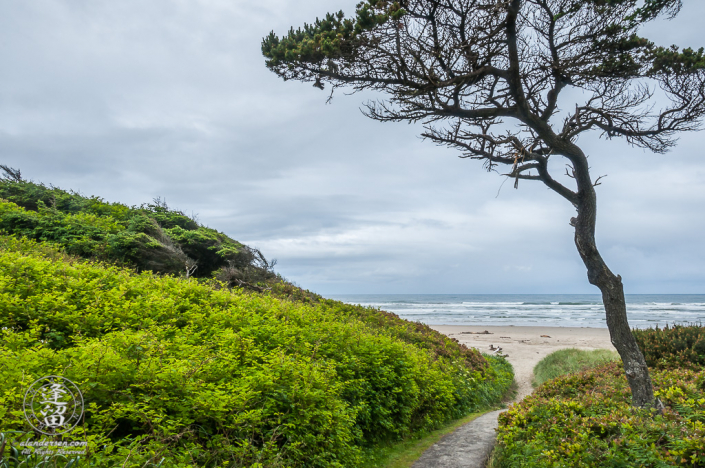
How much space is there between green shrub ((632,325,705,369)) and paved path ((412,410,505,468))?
423 cm

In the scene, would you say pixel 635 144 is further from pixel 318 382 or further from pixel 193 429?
pixel 193 429

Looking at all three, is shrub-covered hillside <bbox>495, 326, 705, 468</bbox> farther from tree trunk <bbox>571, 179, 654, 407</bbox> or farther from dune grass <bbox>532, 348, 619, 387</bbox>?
dune grass <bbox>532, 348, 619, 387</bbox>

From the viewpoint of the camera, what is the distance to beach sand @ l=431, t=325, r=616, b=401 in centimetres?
1920

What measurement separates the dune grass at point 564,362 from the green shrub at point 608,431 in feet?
26.7

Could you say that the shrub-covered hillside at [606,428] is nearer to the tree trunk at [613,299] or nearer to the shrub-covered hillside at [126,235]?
the tree trunk at [613,299]

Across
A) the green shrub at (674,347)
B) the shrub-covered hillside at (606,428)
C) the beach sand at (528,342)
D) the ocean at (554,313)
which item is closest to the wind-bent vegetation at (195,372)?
the shrub-covered hillside at (606,428)

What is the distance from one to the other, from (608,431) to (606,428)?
3cm

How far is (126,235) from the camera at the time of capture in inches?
435

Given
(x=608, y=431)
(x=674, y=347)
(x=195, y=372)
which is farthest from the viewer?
(x=674, y=347)

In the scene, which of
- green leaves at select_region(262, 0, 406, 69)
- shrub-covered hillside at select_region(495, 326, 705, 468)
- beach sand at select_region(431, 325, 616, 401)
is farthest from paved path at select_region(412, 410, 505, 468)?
beach sand at select_region(431, 325, 616, 401)

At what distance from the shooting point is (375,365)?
6887 mm

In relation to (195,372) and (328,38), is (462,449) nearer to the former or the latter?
(195,372)

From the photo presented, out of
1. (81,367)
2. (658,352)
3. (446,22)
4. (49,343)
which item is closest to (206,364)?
(81,367)

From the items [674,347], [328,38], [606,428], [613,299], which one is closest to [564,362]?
[674,347]
